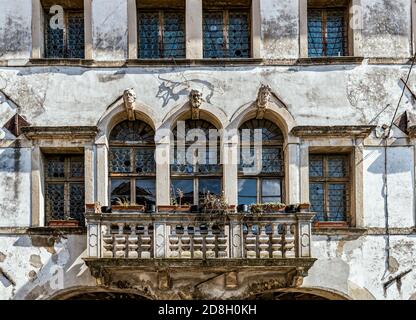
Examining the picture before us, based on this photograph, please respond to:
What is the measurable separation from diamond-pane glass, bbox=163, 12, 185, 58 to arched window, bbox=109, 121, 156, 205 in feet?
5.56

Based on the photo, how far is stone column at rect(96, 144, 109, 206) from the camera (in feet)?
69.0

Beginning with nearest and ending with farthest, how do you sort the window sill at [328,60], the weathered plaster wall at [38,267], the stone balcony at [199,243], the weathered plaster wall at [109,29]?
the stone balcony at [199,243] < the weathered plaster wall at [38,267] < the window sill at [328,60] < the weathered plaster wall at [109,29]

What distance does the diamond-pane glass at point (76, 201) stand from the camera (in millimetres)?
21294

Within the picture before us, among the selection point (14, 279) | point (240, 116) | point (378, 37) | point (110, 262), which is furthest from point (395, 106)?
point (14, 279)

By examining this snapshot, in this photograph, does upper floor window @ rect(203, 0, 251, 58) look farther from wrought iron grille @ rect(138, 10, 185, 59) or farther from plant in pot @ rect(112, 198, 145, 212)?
plant in pot @ rect(112, 198, 145, 212)

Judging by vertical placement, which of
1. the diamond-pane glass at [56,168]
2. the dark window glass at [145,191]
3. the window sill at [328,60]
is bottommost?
the dark window glass at [145,191]

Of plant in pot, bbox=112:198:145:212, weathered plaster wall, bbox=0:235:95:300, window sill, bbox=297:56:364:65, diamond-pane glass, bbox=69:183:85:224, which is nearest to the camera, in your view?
plant in pot, bbox=112:198:145:212

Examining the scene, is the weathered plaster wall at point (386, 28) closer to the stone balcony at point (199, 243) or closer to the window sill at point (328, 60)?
the window sill at point (328, 60)

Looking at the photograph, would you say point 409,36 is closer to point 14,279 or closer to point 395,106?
point 395,106

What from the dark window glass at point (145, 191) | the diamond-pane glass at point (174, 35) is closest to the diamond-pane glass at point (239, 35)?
the diamond-pane glass at point (174, 35)

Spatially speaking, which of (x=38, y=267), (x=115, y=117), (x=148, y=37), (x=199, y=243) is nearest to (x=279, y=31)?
(x=148, y=37)

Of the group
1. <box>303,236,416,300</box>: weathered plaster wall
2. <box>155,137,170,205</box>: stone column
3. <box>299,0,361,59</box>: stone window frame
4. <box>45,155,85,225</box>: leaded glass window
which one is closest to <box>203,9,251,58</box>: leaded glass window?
<box>299,0,361,59</box>: stone window frame

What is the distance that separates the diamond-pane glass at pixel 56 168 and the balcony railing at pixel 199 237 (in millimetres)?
1849

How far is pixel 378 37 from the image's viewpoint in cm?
2158
